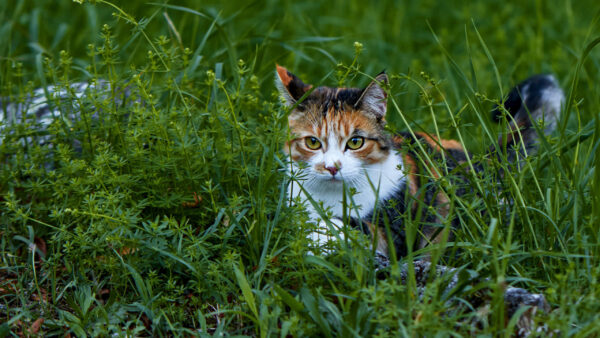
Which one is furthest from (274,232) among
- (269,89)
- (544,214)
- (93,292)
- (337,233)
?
(269,89)

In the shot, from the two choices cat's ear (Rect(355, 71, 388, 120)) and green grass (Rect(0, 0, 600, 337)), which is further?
cat's ear (Rect(355, 71, 388, 120))

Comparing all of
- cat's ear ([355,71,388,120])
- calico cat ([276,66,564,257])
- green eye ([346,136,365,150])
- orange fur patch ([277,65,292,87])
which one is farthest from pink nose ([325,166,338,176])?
orange fur patch ([277,65,292,87])

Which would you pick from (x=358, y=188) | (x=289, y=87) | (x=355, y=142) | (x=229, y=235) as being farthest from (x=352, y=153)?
(x=229, y=235)

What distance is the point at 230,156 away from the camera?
2877 mm

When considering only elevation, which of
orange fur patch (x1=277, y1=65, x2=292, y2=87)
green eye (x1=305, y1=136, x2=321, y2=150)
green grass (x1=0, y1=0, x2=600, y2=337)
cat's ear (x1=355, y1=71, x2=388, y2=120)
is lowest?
green grass (x1=0, y1=0, x2=600, y2=337)

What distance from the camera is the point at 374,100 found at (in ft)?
10.1

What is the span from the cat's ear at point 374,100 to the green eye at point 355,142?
134 millimetres

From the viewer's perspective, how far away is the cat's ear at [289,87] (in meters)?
3.09

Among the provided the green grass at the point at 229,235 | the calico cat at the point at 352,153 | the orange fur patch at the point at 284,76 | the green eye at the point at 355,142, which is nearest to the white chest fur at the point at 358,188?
the calico cat at the point at 352,153

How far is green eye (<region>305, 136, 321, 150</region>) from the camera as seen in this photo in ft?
10.3

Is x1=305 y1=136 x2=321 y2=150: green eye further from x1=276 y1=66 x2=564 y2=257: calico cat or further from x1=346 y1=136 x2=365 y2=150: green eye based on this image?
x1=346 y1=136 x2=365 y2=150: green eye

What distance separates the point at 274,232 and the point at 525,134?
1.79m

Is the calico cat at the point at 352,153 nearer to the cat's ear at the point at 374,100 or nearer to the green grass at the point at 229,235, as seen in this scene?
the cat's ear at the point at 374,100

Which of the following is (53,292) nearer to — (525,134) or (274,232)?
(274,232)
